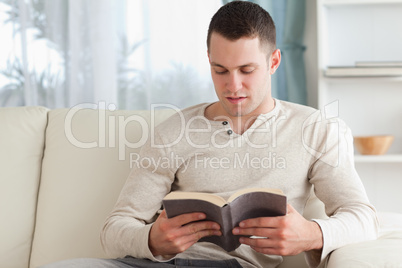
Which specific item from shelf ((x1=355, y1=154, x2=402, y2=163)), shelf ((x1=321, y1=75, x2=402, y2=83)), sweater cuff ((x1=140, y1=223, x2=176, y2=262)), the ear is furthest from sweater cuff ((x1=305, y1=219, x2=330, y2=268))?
shelf ((x1=321, y1=75, x2=402, y2=83))

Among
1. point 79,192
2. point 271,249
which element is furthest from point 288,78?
point 271,249

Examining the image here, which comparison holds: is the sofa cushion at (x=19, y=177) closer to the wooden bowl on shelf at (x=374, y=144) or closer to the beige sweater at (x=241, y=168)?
the beige sweater at (x=241, y=168)

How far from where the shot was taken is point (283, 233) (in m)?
1.33

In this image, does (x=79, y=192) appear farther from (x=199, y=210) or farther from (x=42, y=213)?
(x=199, y=210)

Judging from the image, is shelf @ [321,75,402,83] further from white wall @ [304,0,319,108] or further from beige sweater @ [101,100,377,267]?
beige sweater @ [101,100,377,267]

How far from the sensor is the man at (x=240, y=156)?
1.53 metres

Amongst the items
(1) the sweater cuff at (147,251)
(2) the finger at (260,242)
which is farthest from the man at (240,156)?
(2) the finger at (260,242)

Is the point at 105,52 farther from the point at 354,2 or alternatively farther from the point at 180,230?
the point at 180,230

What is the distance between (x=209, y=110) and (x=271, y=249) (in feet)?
1.92

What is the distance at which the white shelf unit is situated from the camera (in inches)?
102

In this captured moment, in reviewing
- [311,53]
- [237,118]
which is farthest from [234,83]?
[311,53]

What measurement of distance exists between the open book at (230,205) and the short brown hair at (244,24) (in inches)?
21.3

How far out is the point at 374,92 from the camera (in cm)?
261

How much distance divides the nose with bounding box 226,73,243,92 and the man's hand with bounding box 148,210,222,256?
1.43 feet
